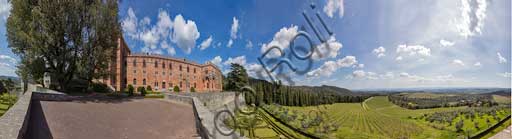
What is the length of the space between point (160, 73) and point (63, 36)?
19.9m

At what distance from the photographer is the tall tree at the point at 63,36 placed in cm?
962

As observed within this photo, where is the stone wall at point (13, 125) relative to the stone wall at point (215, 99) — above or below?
above

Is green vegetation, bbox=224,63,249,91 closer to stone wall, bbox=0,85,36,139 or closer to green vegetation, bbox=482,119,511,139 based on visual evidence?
green vegetation, bbox=482,119,511,139

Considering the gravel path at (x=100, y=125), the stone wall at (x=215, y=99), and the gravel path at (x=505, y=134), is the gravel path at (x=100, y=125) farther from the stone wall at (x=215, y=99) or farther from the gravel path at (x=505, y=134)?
the gravel path at (x=505, y=134)

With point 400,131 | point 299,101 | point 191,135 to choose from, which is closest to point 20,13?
point 191,135

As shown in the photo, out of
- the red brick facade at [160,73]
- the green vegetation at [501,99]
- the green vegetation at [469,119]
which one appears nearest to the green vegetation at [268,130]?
the green vegetation at [469,119]

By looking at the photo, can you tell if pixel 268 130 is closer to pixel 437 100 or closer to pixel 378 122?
pixel 378 122

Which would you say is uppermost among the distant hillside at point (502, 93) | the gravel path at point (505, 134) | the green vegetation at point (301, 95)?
the distant hillside at point (502, 93)

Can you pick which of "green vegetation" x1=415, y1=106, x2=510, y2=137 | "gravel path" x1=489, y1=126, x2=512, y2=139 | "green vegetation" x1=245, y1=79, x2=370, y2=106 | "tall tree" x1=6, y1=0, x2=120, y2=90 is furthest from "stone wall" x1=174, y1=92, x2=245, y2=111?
"gravel path" x1=489, y1=126, x2=512, y2=139

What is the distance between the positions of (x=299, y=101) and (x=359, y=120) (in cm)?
373

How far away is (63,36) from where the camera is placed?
33.9ft

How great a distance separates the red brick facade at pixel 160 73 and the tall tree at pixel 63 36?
44.5ft

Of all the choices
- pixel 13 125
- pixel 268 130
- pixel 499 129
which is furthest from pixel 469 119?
pixel 13 125

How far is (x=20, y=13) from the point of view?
980 cm
